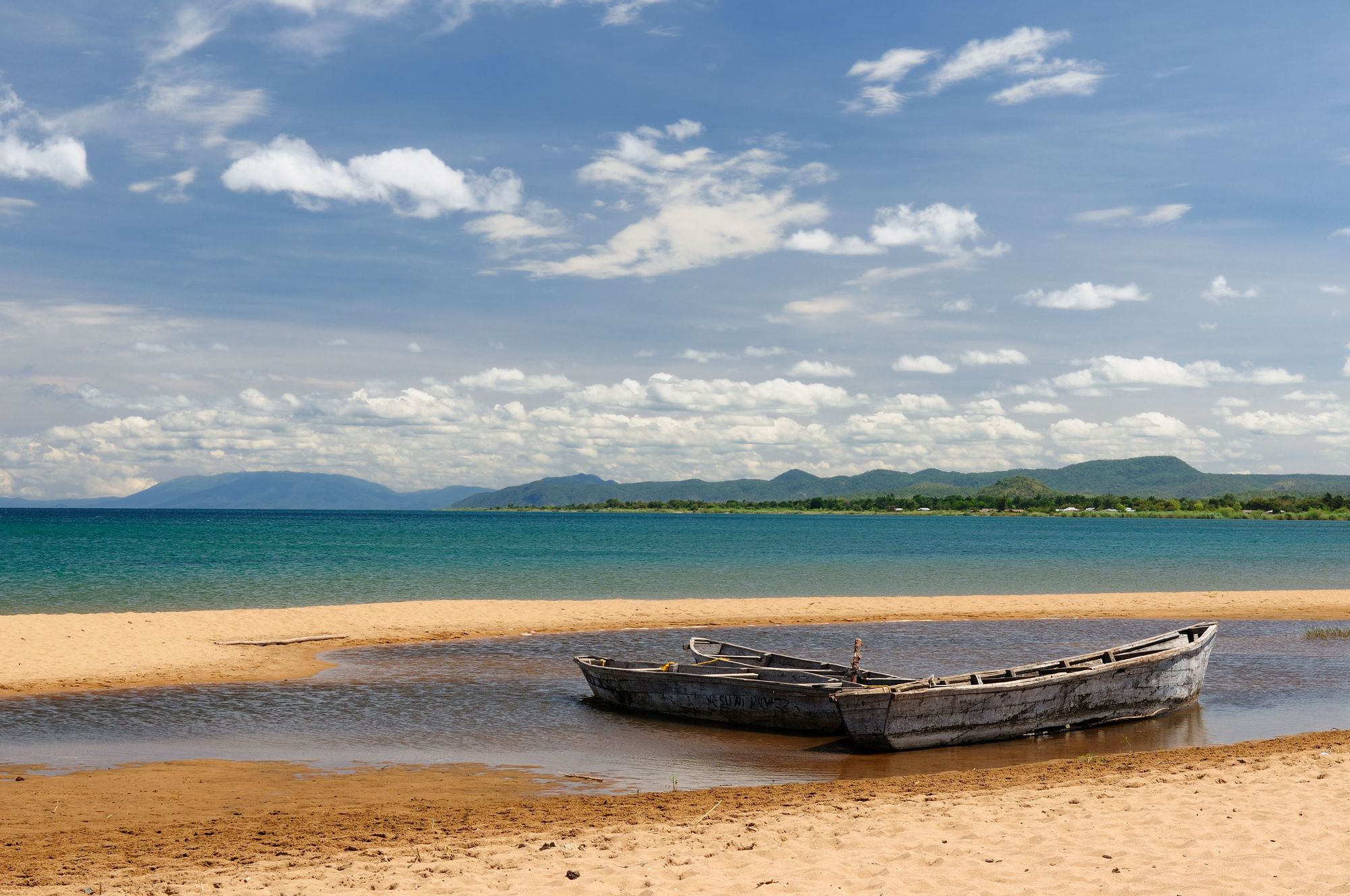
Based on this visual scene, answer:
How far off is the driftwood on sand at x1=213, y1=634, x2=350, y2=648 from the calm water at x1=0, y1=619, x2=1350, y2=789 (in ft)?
5.74

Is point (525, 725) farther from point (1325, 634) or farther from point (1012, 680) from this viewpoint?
point (1325, 634)

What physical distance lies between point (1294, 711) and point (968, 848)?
12.7 metres

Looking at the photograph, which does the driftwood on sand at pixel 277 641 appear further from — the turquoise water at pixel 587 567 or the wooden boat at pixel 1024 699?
the wooden boat at pixel 1024 699

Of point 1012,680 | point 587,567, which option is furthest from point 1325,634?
point 587,567

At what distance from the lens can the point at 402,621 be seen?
31938mm

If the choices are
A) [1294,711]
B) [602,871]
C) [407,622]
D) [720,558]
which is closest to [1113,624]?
[1294,711]

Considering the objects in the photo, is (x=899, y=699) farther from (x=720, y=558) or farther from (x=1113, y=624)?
(x=720, y=558)

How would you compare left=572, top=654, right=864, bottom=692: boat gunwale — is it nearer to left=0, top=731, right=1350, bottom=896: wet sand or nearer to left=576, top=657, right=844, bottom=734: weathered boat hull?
left=576, top=657, right=844, bottom=734: weathered boat hull

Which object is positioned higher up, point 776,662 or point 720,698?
point 776,662

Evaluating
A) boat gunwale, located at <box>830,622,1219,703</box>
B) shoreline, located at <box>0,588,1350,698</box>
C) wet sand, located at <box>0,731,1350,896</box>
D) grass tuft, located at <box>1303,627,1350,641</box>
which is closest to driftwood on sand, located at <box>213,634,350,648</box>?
shoreline, located at <box>0,588,1350,698</box>

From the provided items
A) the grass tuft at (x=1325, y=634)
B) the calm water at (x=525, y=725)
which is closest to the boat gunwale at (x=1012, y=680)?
the calm water at (x=525, y=725)

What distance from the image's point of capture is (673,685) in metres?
18.8

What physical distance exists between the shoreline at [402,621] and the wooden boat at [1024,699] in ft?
46.1

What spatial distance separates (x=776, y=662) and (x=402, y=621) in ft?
50.7
